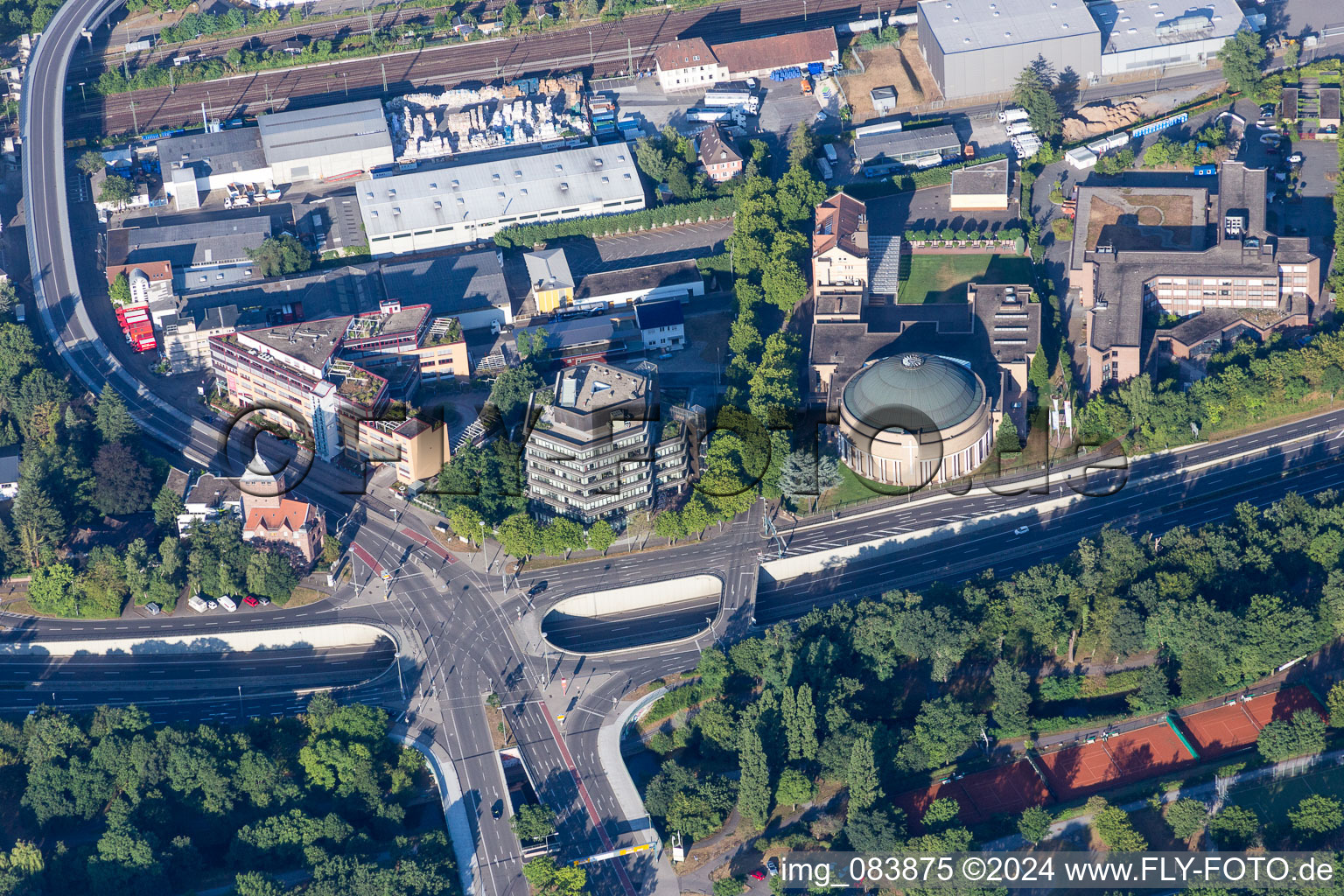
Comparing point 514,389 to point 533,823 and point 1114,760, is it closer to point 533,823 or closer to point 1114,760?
point 533,823

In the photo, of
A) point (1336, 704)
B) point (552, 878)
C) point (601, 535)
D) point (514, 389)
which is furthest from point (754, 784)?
point (514, 389)

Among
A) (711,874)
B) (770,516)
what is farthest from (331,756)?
(770,516)

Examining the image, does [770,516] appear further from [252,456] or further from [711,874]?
[252,456]

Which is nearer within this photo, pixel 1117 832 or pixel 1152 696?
pixel 1117 832

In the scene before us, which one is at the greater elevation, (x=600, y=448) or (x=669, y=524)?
(x=600, y=448)

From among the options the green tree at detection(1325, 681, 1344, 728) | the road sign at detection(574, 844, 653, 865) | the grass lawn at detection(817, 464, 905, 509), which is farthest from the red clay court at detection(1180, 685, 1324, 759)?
the road sign at detection(574, 844, 653, 865)

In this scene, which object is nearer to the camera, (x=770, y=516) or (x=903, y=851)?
(x=903, y=851)
